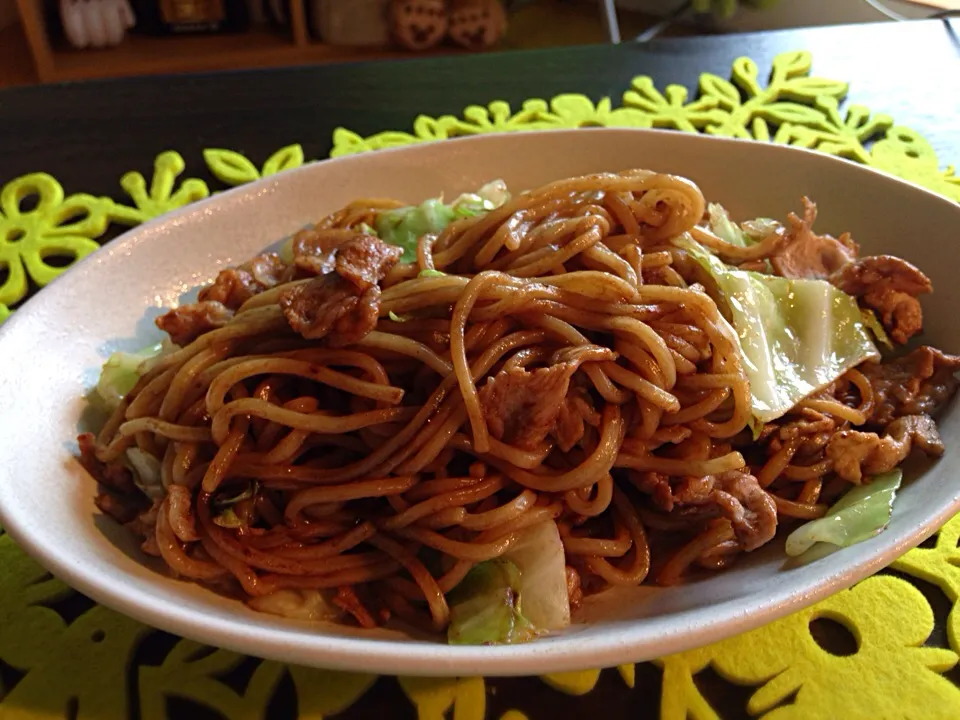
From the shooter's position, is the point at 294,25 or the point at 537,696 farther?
the point at 294,25

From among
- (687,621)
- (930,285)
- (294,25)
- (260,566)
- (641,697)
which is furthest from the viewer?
(294,25)

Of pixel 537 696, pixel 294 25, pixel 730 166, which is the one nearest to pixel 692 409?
pixel 537 696

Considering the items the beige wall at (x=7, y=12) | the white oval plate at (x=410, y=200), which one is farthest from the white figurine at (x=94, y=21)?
the white oval plate at (x=410, y=200)

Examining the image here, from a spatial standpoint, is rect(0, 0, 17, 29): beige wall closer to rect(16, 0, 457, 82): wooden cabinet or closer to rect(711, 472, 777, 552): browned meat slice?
rect(16, 0, 457, 82): wooden cabinet

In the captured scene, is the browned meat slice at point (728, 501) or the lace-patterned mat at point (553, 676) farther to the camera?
the browned meat slice at point (728, 501)

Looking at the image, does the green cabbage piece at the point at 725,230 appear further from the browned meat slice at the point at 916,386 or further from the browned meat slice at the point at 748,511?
the browned meat slice at the point at 748,511

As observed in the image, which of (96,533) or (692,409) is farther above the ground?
(692,409)

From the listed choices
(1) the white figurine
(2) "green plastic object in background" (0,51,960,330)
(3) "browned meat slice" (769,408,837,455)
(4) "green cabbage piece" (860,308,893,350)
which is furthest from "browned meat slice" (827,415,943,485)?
(1) the white figurine

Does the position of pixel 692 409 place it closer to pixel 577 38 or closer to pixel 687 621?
pixel 687 621
